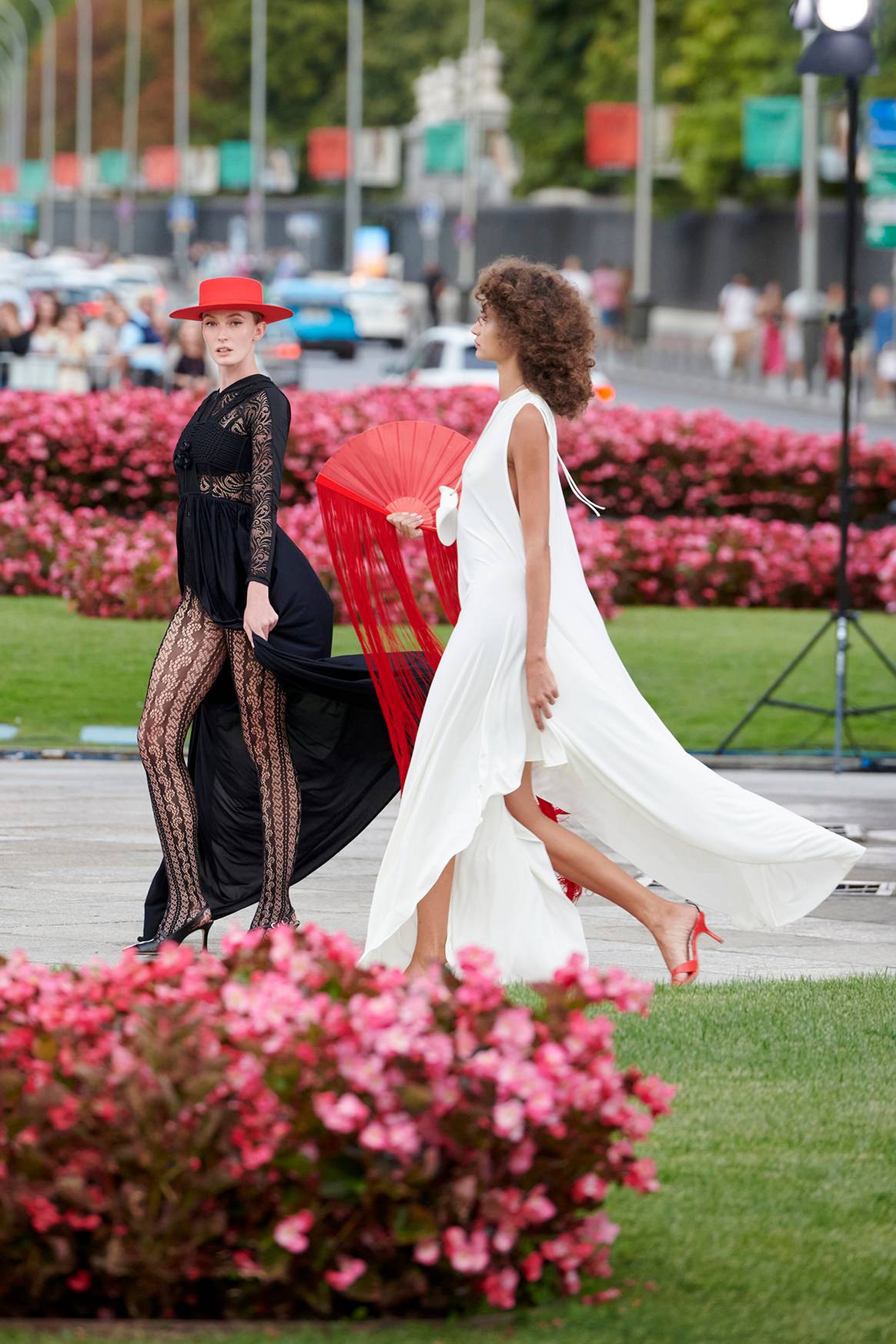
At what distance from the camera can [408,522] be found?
22.9 ft

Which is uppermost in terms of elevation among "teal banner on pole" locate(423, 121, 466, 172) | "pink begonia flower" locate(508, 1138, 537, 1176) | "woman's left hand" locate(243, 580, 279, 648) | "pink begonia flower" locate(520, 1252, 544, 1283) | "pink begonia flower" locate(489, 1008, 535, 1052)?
"teal banner on pole" locate(423, 121, 466, 172)

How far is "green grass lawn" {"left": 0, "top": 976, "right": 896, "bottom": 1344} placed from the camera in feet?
13.5

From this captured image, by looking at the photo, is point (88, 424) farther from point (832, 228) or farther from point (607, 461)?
point (832, 228)

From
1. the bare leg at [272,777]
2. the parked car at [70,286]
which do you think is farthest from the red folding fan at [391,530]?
the parked car at [70,286]

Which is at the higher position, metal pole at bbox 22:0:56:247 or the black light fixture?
metal pole at bbox 22:0:56:247

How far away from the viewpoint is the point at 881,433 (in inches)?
1451

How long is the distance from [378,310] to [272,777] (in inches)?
2157

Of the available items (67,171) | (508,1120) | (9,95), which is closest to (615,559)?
(508,1120)

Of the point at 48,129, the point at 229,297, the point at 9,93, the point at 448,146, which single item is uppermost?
the point at 9,93

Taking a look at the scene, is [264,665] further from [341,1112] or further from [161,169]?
[161,169]

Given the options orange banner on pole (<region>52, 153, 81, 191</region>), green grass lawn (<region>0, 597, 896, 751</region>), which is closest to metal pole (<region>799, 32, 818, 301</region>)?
green grass lawn (<region>0, 597, 896, 751</region>)

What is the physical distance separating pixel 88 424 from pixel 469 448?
11254 millimetres

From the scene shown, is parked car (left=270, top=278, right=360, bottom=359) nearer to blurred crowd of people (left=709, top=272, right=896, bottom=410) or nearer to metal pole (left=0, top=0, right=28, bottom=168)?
blurred crowd of people (left=709, top=272, right=896, bottom=410)

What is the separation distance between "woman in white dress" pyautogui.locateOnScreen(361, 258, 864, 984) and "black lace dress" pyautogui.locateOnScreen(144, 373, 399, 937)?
0.70m
